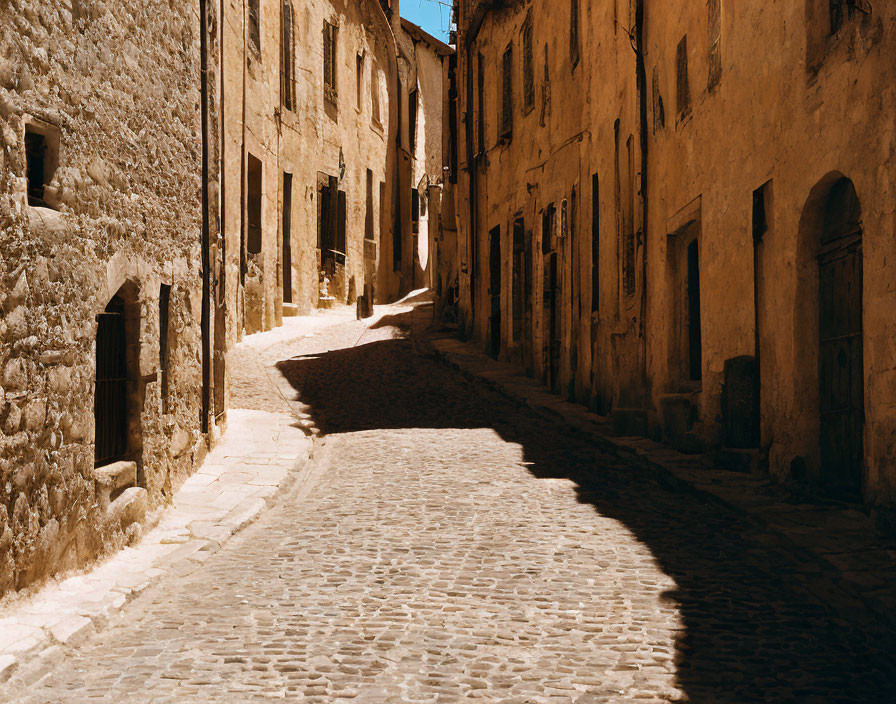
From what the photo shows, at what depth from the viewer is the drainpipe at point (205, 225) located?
904cm

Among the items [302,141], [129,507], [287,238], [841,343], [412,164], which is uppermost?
[412,164]

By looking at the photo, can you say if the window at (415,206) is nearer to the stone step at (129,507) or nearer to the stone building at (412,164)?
the stone building at (412,164)

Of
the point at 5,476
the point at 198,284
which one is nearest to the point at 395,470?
the point at 198,284

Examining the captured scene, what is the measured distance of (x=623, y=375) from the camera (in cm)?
1302

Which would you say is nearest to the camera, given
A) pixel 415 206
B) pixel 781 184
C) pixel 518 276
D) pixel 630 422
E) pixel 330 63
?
pixel 781 184

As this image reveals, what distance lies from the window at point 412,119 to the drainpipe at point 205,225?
29083 mm

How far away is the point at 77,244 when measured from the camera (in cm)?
571

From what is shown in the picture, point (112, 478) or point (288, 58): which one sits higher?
point (288, 58)

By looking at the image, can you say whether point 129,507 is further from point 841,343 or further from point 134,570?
point 841,343

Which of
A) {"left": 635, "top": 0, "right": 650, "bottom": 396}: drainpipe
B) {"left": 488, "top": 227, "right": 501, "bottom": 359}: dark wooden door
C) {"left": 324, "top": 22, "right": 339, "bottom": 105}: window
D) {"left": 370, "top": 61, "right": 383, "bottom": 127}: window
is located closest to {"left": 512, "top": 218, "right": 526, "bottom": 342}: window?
{"left": 488, "top": 227, "right": 501, "bottom": 359}: dark wooden door

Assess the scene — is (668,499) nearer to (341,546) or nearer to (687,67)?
(341,546)

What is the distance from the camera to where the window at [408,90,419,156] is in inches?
1497

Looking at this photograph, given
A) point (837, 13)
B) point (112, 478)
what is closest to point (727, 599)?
point (112, 478)

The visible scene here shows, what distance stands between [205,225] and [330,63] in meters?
21.0
